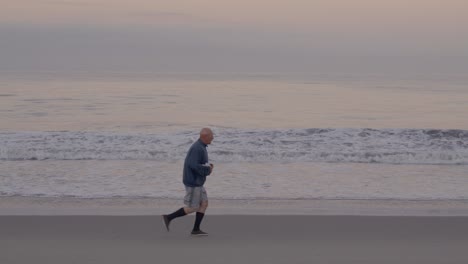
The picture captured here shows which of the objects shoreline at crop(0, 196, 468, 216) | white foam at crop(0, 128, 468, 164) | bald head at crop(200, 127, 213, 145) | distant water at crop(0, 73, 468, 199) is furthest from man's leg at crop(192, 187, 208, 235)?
white foam at crop(0, 128, 468, 164)

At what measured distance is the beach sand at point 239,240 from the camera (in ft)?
25.2

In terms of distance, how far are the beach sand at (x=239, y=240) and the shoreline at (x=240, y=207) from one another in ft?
1.73

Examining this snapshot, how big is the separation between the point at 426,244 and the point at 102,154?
1113cm

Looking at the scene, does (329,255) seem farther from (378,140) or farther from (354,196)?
(378,140)

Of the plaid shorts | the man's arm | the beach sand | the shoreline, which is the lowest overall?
the shoreline

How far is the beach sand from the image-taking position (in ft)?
25.2

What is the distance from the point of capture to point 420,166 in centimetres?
1697

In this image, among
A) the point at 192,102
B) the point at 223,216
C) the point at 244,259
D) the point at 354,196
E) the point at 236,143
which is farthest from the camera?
the point at 192,102

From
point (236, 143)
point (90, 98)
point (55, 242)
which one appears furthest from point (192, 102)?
point (55, 242)

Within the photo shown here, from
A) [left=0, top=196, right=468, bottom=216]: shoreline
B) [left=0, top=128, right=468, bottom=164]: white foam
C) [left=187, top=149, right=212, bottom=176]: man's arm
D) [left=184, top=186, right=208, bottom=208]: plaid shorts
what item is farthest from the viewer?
[left=0, top=128, right=468, bottom=164]: white foam

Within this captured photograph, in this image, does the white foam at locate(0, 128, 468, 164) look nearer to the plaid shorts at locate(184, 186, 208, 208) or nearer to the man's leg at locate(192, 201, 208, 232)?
the man's leg at locate(192, 201, 208, 232)

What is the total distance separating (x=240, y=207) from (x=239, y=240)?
2.58 metres

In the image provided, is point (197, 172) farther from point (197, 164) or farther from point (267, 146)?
point (267, 146)

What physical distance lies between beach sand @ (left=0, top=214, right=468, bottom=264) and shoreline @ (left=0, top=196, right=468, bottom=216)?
20.8 inches
